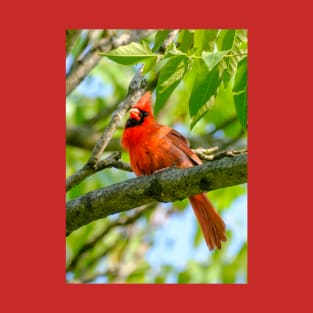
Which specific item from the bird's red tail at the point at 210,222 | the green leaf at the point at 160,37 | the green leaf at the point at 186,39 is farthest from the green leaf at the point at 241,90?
the bird's red tail at the point at 210,222

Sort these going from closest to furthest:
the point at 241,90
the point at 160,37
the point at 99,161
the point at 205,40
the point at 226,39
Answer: the point at 241,90 < the point at 226,39 < the point at 205,40 < the point at 160,37 < the point at 99,161

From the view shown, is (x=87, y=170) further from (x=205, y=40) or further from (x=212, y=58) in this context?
(x=212, y=58)

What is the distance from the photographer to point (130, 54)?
3564mm

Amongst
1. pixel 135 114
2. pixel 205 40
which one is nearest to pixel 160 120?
pixel 135 114

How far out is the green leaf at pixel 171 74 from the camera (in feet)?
11.8

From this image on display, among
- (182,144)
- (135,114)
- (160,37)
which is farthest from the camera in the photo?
(135,114)

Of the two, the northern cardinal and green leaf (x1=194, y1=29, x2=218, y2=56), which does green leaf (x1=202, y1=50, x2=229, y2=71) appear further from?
the northern cardinal

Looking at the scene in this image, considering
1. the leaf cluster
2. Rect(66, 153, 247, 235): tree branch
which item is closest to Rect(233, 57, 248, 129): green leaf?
the leaf cluster

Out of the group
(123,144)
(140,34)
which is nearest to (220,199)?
(123,144)

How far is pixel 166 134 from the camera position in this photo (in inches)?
215

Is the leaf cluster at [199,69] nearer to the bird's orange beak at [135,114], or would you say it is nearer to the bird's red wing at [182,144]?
the bird's red wing at [182,144]

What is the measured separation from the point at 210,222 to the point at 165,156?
26.1 inches

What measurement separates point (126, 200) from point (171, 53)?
1103mm

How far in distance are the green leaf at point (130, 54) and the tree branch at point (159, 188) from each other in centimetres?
70
